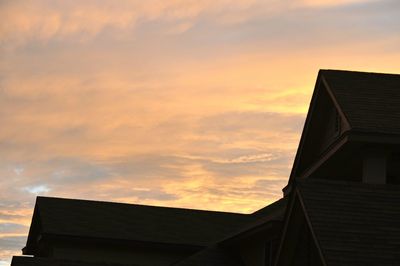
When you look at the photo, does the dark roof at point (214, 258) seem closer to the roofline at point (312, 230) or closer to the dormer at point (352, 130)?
the dormer at point (352, 130)

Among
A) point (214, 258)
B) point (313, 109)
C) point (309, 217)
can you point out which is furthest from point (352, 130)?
point (214, 258)

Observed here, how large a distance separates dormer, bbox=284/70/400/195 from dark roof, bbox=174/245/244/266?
446cm

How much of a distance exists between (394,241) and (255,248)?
14006mm

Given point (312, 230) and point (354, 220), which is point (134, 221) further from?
point (312, 230)

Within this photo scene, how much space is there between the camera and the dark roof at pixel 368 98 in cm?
2478

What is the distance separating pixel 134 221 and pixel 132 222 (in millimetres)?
206

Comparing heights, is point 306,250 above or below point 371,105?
below

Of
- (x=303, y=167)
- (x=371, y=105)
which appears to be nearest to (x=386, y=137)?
(x=371, y=105)

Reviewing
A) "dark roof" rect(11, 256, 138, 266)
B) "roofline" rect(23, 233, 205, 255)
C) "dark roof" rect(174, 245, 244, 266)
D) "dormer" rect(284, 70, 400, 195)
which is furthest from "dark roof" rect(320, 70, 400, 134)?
"roofline" rect(23, 233, 205, 255)

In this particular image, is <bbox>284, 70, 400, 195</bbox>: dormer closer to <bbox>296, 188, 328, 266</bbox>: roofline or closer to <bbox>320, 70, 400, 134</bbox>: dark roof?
<bbox>320, 70, 400, 134</bbox>: dark roof

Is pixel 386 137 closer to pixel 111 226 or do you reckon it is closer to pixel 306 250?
pixel 306 250

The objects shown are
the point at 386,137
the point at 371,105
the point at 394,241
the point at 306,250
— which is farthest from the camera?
the point at 371,105

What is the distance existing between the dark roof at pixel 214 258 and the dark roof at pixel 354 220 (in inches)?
545

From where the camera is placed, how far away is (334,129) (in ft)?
88.7
